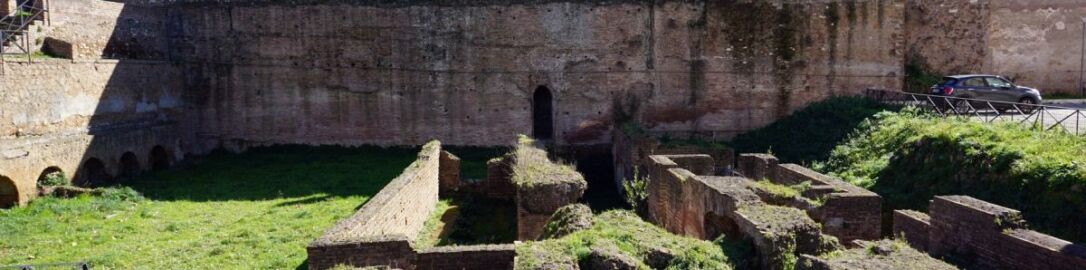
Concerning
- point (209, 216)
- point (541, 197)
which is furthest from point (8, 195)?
point (541, 197)

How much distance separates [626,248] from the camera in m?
6.98

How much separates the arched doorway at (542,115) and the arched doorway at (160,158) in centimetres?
910

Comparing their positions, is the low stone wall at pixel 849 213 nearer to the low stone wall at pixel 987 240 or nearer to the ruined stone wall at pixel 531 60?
the low stone wall at pixel 987 240

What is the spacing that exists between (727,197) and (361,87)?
575 inches

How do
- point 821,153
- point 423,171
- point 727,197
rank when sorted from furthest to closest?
point 821,153 < point 423,171 < point 727,197

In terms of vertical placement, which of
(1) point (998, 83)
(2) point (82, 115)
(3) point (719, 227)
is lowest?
(3) point (719, 227)

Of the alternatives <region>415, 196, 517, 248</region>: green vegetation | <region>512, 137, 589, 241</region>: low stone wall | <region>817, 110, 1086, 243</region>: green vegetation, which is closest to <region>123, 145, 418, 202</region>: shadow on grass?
<region>415, 196, 517, 248</region>: green vegetation

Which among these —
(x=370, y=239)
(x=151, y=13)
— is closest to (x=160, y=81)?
(x=151, y=13)

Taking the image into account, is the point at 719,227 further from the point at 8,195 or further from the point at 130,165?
the point at 130,165

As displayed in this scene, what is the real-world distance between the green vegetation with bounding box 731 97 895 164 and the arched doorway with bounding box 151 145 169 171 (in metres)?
13.9

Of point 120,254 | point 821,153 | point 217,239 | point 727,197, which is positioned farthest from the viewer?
point 821,153

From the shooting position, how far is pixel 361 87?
854 inches

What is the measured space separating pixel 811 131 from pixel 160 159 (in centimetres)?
1567

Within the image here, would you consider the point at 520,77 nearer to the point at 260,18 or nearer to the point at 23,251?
the point at 260,18
